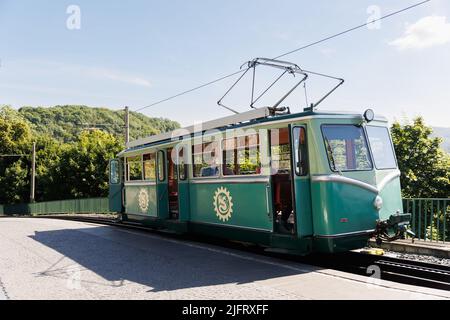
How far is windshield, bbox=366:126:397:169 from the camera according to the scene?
838cm

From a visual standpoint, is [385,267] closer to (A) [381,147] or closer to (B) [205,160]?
(A) [381,147]

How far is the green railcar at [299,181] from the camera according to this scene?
7.74 m

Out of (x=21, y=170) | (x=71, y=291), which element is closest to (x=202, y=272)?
(x=71, y=291)

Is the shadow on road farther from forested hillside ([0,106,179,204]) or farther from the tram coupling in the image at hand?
forested hillside ([0,106,179,204])

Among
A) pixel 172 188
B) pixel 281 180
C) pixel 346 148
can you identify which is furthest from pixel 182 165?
pixel 346 148

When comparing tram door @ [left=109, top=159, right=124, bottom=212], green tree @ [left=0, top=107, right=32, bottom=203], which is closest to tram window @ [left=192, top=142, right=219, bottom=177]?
tram door @ [left=109, top=159, right=124, bottom=212]

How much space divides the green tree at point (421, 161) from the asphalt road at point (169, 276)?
69.0ft

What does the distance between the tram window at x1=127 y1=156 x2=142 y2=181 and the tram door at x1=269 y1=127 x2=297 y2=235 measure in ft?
21.6

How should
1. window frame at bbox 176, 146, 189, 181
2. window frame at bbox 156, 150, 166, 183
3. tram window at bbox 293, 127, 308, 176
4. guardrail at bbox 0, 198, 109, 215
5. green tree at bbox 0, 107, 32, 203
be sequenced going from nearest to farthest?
1. tram window at bbox 293, 127, 308, 176
2. window frame at bbox 176, 146, 189, 181
3. window frame at bbox 156, 150, 166, 183
4. guardrail at bbox 0, 198, 109, 215
5. green tree at bbox 0, 107, 32, 203

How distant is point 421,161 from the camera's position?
28719 mm

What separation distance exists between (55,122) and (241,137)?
310 feet

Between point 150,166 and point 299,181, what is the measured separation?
21.0 feet

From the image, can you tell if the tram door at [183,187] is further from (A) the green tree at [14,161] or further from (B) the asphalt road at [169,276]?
(A) the green tree at [14,161]
